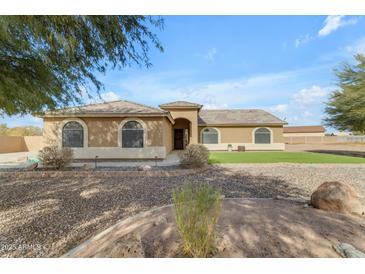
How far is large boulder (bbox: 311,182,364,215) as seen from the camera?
4555 millimetres

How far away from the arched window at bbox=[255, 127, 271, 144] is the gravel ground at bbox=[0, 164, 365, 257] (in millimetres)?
14923

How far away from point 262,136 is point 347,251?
77.9ft

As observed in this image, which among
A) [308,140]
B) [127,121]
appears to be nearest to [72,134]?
[127,121]

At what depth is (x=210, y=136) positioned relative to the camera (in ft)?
85.0

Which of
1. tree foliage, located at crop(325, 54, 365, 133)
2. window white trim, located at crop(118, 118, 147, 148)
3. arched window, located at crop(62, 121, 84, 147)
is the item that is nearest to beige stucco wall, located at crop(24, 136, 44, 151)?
arched window, located at crop(62, 121, 84, 147)

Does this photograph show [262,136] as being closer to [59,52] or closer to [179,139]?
[179,139]

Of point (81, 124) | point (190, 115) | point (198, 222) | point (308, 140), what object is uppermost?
point (190, 115)

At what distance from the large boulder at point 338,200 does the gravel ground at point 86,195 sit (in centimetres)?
171

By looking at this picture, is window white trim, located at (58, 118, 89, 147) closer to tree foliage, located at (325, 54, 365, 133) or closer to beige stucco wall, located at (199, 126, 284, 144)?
beige stucco wall, located at (199, 126, 284, 144)

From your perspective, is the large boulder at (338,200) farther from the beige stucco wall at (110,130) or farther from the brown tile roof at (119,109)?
the brown tile roof at (119,109)

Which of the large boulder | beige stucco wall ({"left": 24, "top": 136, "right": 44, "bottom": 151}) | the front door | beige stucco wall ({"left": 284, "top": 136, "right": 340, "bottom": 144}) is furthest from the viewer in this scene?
beige stucco wall ({"left": 284, "top": 136, "right": 340, "bottom": 144})

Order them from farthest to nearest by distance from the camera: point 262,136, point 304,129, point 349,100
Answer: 1. point 304,129
2. point 262,136
3. point 349,100

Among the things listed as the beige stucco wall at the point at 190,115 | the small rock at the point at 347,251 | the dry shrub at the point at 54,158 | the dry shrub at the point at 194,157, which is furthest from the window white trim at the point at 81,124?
the small rock at the point at 347,251

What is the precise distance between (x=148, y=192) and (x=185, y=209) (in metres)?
4.34
